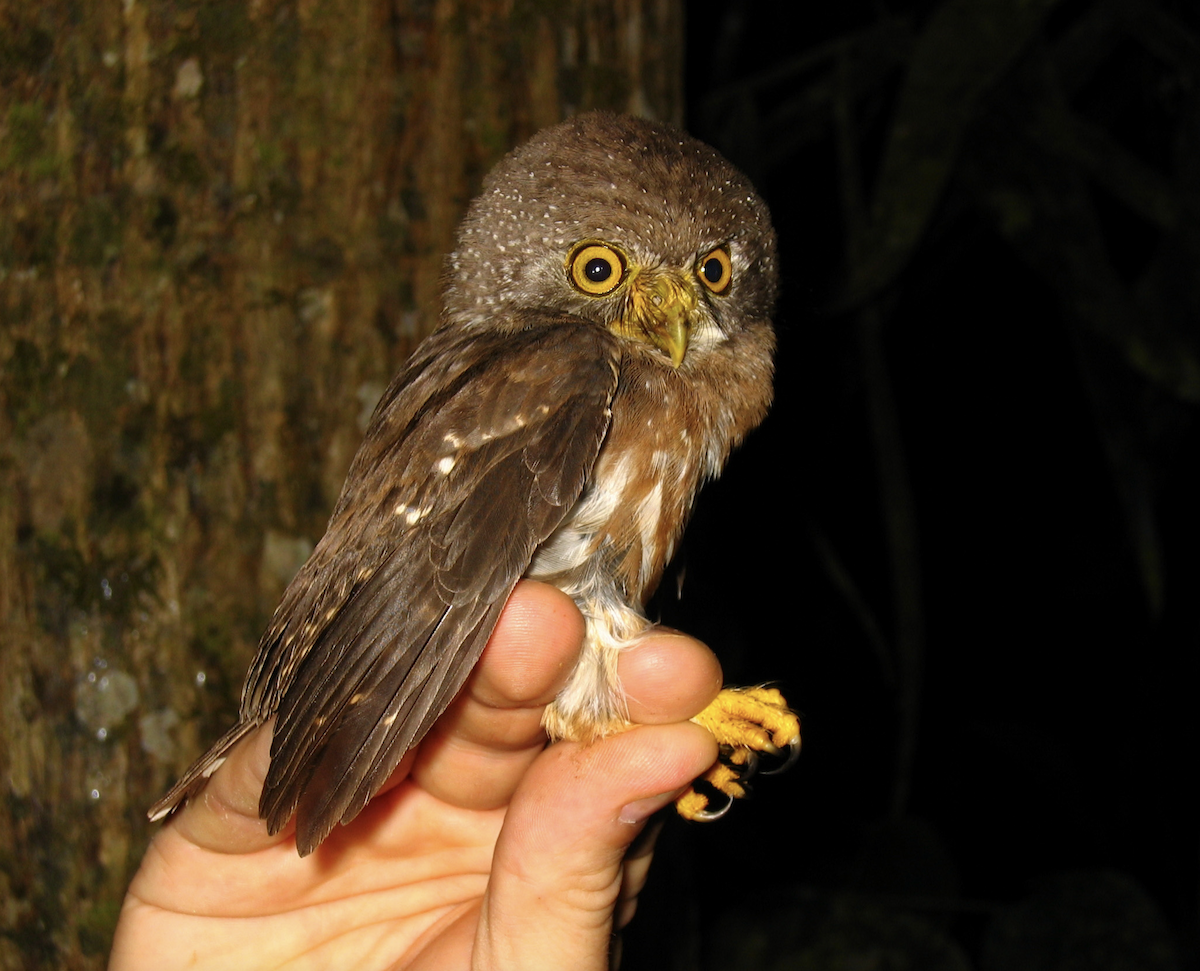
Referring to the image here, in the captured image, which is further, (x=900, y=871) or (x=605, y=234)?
(x=900, y=871)

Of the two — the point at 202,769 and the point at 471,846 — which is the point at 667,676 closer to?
the point at 471,846

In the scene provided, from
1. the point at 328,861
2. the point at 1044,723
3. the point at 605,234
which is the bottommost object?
the point at 1044,723

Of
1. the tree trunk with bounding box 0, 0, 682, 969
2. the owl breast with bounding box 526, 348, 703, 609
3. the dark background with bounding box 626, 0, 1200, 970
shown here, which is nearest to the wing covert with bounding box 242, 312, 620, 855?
the owl breast with bounding box 526, 348, 703, 609

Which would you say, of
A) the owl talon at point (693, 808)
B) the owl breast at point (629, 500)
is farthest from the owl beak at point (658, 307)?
the owl talon at point (693, 808)

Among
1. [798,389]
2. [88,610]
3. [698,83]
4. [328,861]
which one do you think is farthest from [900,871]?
[698,83]

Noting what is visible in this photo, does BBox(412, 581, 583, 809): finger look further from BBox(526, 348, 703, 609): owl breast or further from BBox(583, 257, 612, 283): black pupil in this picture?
BBox(583, 257, 612, 283): black pupil

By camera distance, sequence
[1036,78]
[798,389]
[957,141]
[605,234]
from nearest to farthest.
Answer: [605,234], [957,141], [1036,78], [798,389]

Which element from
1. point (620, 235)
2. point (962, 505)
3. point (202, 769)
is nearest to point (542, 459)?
point (620, 235)

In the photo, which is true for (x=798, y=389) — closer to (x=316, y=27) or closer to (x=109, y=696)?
(x=316, y=27)
